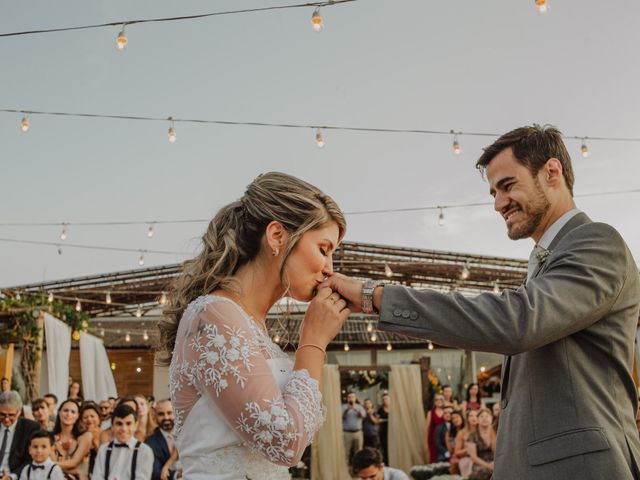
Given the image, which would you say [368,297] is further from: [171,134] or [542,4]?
[171,134]

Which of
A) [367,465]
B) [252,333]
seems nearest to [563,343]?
[252,333]

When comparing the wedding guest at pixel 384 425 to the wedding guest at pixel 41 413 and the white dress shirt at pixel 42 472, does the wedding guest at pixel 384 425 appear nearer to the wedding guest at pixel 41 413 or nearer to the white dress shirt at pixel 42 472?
the wedding guest at pixel 41 413

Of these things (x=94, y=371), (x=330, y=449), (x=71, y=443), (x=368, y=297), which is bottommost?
(x=330, y=449)

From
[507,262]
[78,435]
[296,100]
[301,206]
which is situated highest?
[296,100]

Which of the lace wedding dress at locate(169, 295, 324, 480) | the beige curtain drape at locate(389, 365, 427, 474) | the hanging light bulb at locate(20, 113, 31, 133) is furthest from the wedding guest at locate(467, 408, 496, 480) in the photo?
the lace wedding dress at locate(169, 295, 324, 480)

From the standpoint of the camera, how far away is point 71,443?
673cm

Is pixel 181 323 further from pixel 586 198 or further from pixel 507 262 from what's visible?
pixel 507 262

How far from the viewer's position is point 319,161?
28.2ft

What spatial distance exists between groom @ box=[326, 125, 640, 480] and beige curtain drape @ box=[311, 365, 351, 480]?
9.13 m

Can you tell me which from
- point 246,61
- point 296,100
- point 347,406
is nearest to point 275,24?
point 246,61

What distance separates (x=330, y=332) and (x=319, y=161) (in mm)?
7222

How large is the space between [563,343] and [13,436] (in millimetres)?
5681

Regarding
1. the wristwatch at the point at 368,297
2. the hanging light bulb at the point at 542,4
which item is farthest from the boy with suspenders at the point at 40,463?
the hanging light bulb at the point at 542,4

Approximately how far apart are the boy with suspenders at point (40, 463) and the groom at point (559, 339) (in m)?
4.79
